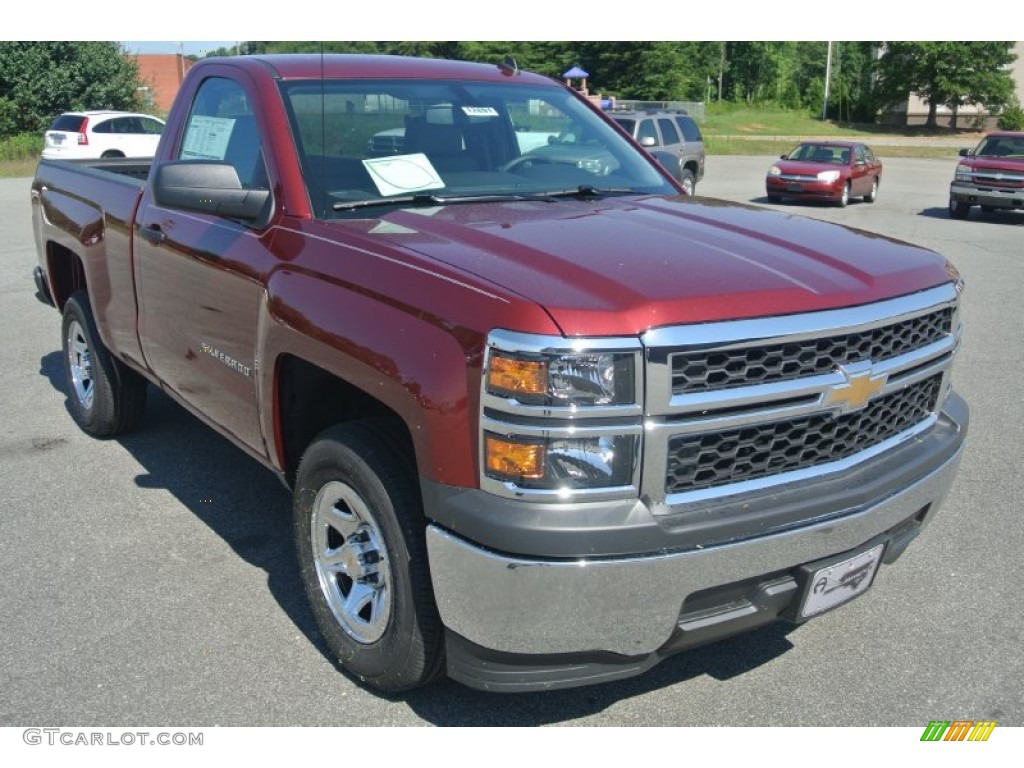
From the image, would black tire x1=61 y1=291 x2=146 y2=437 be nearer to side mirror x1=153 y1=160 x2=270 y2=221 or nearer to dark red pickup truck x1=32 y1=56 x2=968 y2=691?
dark red pickup truck x1=32 y1=56 x2=968 y2=691

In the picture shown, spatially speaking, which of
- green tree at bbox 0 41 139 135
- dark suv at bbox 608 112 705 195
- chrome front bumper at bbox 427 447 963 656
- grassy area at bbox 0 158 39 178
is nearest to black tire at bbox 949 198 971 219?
dark suv at bbox 608 112 705 195

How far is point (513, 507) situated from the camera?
2.46m

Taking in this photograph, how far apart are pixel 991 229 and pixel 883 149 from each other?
96.2 ft

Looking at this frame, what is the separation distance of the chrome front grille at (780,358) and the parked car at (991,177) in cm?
1753

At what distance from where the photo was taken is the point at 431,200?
3.61 metres

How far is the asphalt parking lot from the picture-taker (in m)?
3.11

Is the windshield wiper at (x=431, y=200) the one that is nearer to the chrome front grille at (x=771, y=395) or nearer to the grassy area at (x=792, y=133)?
the chrome front grille at (x=771, y=395)

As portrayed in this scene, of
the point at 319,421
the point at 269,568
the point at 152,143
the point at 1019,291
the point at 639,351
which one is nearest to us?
the point at 639,351

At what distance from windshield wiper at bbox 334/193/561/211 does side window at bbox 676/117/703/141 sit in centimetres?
1855

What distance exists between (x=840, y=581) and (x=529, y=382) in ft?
3.88

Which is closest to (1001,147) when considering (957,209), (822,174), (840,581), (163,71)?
(957,209)

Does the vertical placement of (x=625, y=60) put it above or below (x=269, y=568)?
above

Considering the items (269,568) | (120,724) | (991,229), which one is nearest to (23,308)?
(269,568)
